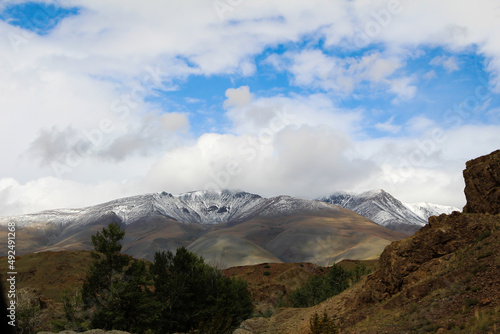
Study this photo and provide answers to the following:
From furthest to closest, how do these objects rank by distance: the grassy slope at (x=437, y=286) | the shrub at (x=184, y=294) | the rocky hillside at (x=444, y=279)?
1. the shrub at (x=184, y=294)
2. the rocky hillside at (x=444, y=279)
3. the grassy slope at (x=437, y=286)

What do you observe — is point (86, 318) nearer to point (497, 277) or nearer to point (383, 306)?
point (383, 306)

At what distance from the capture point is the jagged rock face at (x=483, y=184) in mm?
26000

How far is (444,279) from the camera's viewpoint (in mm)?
20984

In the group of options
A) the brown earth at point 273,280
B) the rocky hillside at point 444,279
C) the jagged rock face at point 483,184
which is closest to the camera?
the rocky hillside at point 444,279

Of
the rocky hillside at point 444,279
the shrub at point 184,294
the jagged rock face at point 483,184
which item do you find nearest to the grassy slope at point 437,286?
the rocky hillside at point 444,279

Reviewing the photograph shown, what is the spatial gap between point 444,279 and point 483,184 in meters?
9.93

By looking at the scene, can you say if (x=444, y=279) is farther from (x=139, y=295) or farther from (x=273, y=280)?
(x=273, y=280)

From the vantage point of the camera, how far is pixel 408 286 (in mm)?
23938

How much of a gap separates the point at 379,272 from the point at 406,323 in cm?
1054

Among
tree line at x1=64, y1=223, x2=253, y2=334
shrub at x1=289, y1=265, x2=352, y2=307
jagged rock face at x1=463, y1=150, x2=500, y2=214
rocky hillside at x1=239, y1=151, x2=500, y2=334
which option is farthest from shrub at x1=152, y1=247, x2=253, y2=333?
shrub at x1=289, y1=265, x2=352, y2=307

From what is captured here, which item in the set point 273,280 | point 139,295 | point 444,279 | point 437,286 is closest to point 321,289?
point 139,295

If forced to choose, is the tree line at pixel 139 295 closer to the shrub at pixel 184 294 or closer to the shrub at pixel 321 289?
the shrub at pixel 184 294

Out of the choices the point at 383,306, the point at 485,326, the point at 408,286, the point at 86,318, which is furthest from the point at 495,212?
the point at 86,318

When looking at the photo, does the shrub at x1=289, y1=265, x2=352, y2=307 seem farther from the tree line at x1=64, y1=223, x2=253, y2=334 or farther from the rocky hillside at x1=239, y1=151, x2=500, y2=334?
the rocky hillside at x1=239, y1=151, x2=500, y2=334
